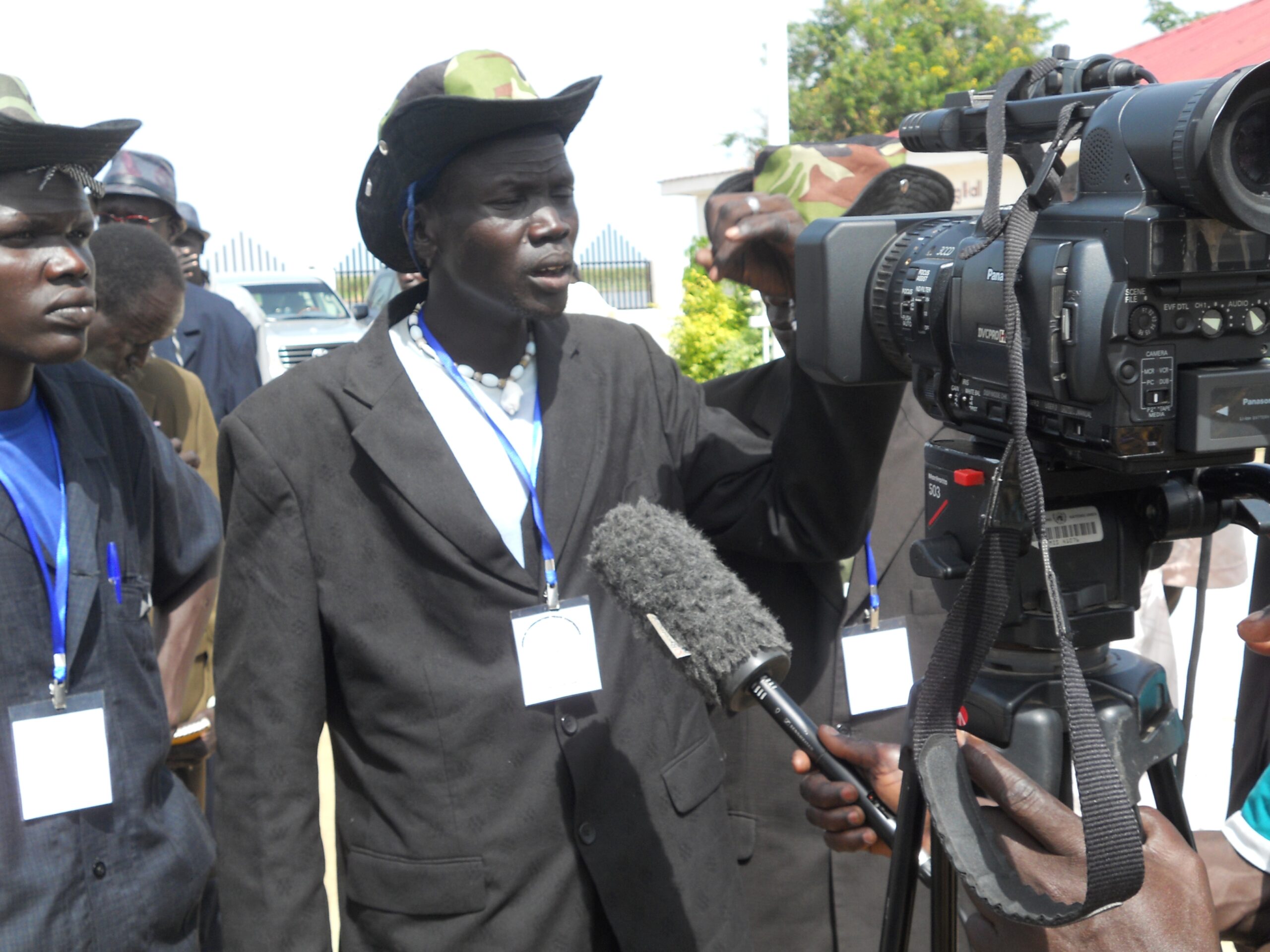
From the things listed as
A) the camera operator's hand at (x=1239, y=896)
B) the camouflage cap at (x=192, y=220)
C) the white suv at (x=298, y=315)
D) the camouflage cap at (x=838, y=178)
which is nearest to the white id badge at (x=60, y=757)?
the camouflage cap at (x=838, y=178)

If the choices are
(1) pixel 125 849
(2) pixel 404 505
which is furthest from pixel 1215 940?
(1) pixel 125 849

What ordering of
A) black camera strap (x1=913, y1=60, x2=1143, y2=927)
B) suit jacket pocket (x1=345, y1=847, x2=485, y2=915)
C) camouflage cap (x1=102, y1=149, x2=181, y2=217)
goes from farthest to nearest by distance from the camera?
camouflage cap (x1=102, y1=149, x2=181, y2=217), suit jacket pocket (x1=345, y1=847, x2=485, y2=915), black camera strap (x1=913, y1=60, x2=1143, y2=927)

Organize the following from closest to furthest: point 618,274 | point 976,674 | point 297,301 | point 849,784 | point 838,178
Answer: point 976,674 < point 849,784 < point 838,178 < point 297,301 < point 618,274

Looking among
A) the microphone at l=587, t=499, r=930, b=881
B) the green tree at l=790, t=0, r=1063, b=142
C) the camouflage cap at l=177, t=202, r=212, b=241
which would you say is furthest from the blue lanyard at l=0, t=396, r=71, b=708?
the green tree at l=790, t=0, r=1063, b=142

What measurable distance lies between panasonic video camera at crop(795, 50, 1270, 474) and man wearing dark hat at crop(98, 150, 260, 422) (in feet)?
13.6

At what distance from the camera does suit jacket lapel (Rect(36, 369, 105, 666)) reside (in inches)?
77.8

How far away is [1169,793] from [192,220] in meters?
5.42

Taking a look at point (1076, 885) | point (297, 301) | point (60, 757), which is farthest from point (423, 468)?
point (297, 301)

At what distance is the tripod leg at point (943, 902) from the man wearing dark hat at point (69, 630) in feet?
4.46

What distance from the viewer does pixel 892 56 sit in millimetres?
25688

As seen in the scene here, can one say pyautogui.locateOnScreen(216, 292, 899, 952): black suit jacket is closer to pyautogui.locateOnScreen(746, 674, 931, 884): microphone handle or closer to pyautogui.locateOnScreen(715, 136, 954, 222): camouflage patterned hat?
pyautogui.locateOnScreen(715, 136, 954, 222): camouflage patterned hat

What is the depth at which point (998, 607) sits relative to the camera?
3.80 feet

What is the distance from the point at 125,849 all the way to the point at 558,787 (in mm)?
748

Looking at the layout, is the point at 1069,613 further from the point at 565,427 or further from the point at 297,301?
the point at 297,301
